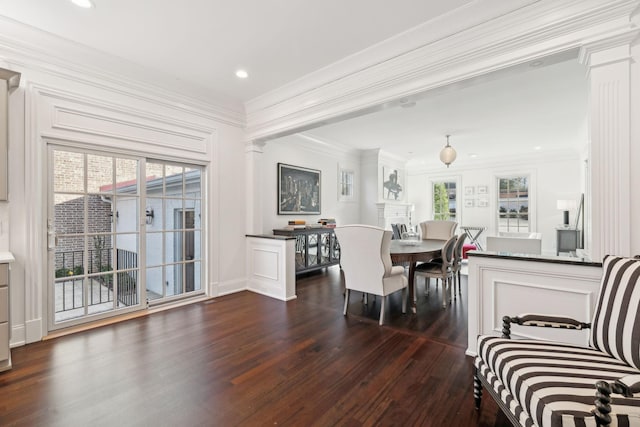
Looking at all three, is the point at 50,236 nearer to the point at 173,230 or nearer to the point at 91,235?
the point at 91,235

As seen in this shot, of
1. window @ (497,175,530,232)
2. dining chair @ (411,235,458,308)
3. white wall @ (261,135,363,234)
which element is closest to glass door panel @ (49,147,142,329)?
white wall @ (261,135,363,234)

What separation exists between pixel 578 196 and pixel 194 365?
8.73 meters

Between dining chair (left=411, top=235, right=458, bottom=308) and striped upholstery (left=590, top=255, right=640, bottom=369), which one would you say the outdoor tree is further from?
striped upholstery (left=590, top=255, right=640, bottom=369)

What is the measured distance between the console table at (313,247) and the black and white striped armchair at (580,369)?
355 cm

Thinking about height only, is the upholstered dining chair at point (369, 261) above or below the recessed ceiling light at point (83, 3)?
below

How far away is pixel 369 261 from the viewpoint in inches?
123

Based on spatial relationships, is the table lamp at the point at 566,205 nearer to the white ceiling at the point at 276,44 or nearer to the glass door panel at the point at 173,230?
the white ceiling at the point at 276,44

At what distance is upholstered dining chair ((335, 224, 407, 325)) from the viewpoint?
9.93ft

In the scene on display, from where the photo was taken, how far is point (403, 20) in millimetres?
2459

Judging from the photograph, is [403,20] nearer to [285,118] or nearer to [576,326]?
[285,118]

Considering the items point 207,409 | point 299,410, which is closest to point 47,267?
point 207,409

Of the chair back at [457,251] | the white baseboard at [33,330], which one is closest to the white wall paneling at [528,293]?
the chair back at [457,251]

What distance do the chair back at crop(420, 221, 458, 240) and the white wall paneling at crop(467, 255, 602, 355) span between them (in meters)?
Answer: 2.64

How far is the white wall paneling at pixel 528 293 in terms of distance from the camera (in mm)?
1968
